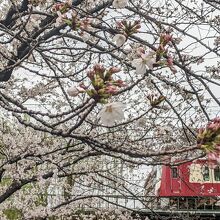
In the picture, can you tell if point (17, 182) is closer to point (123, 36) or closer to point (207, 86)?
point (207, 86)

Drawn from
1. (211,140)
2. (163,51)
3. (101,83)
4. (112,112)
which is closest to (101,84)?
(101,83)

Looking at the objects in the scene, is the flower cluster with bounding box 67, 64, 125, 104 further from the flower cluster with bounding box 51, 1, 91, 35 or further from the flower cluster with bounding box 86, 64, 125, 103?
the flower cluster with bounding box 51, 1, 91, 35

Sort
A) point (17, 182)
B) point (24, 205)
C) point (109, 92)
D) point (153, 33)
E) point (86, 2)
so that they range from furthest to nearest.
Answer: point (24, 205) < point (17, 182) < point (86, 2) < point (153, 33) < point (109, 92)

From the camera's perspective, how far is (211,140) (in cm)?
176

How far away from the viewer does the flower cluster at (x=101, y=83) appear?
1663 mm

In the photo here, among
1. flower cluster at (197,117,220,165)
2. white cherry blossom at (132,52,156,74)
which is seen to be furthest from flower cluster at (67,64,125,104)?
white cherry blossom at (132,52,156,74)

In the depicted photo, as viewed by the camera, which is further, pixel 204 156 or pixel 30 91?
pixel 30 91

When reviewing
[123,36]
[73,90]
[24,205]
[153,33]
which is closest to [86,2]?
[153,33]

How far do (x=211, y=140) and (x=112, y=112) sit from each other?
39cm

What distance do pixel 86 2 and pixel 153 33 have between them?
3.51 feet

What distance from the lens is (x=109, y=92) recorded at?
1674 mm

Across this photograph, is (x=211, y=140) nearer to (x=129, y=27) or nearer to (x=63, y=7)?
(x=129, y=27)

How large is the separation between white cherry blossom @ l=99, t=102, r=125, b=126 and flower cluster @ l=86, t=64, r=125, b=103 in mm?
33

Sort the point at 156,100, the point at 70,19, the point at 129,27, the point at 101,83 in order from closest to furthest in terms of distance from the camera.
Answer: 1. the point at 101,83
2. the point at 156,100
3. the point at 129,27
4. the point at 70,19
